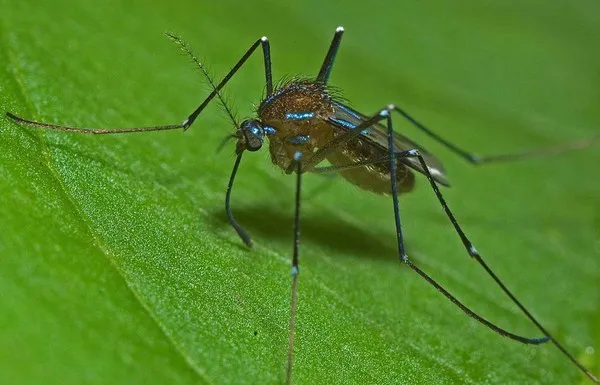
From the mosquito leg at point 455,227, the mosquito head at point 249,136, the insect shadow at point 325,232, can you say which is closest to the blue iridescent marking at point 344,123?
the mosquito leg at point 455,227

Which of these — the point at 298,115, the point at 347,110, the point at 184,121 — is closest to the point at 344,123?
the point at 347,110

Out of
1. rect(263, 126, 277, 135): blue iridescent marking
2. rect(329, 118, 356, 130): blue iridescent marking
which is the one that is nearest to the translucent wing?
rect(329, 118, 356, 130): blue iridescent marking

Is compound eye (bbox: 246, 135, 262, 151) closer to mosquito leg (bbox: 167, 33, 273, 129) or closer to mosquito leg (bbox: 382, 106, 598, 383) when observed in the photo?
mosquito leg (bbox: 167, 33, 273, 129)

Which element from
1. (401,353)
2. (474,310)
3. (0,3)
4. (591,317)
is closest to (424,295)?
(474,310)

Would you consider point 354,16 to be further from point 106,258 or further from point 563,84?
point 106,258

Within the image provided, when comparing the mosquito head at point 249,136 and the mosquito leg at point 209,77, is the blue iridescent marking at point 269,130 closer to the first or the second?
the mosquito head at point 249,136

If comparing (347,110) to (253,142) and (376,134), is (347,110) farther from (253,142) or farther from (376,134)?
(253,142)
